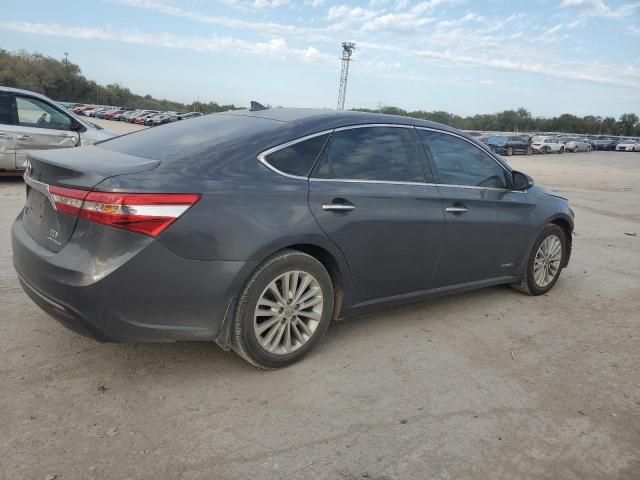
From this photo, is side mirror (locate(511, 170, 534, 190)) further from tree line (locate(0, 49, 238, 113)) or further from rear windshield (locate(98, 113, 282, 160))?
tree line (locate(0, 49, 238, 113))

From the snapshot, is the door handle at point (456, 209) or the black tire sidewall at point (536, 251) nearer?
the door handle at point (456, 209)

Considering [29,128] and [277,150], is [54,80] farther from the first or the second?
[277,150]

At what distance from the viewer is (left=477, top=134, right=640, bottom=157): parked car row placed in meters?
43.7

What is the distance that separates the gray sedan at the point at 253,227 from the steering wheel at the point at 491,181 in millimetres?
77

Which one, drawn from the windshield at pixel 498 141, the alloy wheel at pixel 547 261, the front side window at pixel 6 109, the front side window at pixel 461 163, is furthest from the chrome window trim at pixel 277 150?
the windshield at pixel 498 141

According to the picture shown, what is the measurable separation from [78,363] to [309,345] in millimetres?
1394

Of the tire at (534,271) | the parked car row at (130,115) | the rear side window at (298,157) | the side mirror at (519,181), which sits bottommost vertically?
the parked car row at (130,115)

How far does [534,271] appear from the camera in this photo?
17.3 feet

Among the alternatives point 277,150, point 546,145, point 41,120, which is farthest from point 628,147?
point 277,150

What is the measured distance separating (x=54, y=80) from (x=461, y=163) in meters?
102

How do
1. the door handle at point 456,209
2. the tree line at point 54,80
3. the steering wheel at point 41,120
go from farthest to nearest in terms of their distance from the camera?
the tree line at point 54,80, the steering wheel at point 41,120, the door handle at point 456,209

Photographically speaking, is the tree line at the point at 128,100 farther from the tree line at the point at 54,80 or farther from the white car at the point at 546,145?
the white car at the point at 546,145

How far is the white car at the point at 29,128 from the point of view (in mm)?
9383

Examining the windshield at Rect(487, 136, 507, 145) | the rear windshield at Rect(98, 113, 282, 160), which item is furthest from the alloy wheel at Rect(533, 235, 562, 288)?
the windshield at Rect(487, 136, 507, 145)
